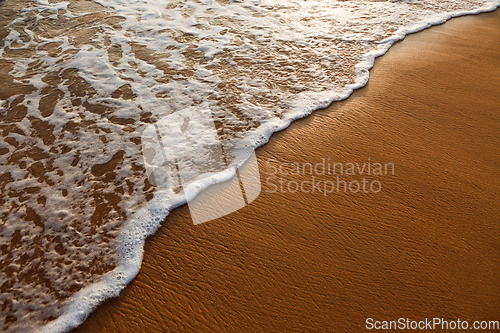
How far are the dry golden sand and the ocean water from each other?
0.27 m

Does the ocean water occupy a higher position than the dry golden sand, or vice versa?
the ocean water

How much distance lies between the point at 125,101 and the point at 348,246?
2.43 m

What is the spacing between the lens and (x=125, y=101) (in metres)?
2.99

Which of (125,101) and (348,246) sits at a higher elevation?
(125,101)

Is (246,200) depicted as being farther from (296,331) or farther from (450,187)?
(450,187)

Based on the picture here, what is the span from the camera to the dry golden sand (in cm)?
162

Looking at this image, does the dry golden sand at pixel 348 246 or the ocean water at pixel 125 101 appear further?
the ocean water at pixel 125 101

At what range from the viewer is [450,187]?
2.16 metres

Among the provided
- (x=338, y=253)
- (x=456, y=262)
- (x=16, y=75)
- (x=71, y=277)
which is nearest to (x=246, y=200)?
Result: (x=338, y=253)

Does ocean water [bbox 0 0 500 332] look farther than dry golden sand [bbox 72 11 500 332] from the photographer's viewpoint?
Yes

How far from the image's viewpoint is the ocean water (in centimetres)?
186

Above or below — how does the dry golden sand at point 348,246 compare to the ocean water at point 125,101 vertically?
below

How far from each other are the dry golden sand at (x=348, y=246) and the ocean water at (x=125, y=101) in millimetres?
269

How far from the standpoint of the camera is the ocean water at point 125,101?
6.11 ft
